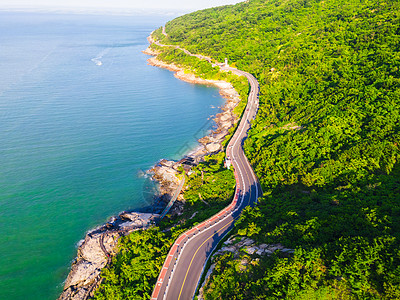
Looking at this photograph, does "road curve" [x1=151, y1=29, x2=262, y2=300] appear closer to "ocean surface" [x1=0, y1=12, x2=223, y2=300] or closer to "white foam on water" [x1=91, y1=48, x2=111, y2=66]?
"ocean surface" [x1=0, y1=12, x2=223, y2=300]

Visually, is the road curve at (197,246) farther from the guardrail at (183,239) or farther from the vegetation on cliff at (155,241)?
the vegetation on cliff at (155,241)

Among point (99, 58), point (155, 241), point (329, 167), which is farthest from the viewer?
point (99, 58)

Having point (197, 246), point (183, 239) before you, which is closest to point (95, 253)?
point (183, 239)

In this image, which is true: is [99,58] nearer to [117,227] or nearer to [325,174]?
[117,227]

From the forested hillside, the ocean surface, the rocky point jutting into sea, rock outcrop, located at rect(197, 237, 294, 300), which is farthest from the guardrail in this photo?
the ocean surface

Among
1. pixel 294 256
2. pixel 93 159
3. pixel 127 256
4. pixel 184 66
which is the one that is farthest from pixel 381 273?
pixel 184 66

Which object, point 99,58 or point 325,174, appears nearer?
point 325,174

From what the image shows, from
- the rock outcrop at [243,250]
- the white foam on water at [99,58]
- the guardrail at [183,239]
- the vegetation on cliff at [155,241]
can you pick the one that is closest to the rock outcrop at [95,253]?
the vegetation on cliff at [155,241]
